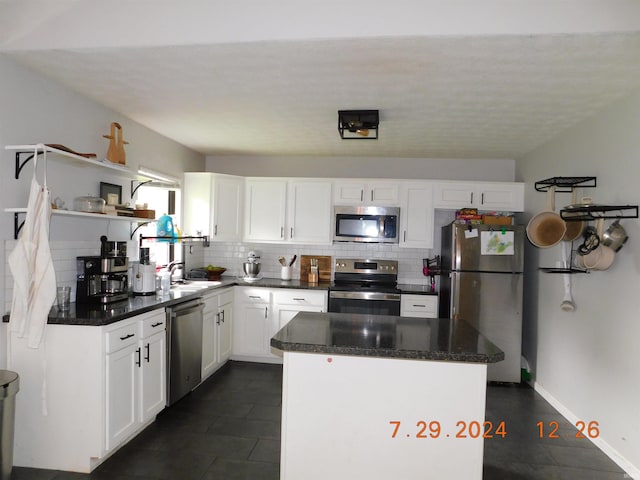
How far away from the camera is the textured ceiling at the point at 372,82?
225cm

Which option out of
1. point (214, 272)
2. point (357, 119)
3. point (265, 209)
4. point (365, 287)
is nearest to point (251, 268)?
point (214, 272)

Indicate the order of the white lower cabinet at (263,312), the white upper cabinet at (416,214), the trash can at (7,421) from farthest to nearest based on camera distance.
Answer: the white upper cabinet at (416,214)
the white lower cabinet at (263,312)
the trash can at (7,421)

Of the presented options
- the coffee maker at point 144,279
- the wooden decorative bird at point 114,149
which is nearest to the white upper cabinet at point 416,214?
the coffee maker at point 144,279

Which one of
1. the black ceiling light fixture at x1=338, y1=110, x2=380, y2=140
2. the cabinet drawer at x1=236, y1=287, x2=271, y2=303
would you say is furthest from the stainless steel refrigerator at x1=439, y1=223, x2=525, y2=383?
the cabinet drawer at x1=236, y1=287, x2=271, y2=303

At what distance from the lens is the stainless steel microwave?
4.84m

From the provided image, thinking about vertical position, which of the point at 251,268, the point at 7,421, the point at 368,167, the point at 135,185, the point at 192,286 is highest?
the point at 368,167

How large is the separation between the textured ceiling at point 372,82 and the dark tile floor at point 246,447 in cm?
240

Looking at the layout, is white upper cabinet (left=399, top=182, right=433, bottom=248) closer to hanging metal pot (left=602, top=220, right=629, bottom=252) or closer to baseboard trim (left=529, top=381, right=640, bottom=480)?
baseboard trim (left=529, top=381, right=640, bottom=480)

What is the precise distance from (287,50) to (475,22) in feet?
3.11

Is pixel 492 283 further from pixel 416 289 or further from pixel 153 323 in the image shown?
→ pixel 153 323

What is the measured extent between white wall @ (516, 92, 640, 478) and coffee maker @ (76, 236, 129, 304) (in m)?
3.48

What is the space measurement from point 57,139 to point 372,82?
2159 mm

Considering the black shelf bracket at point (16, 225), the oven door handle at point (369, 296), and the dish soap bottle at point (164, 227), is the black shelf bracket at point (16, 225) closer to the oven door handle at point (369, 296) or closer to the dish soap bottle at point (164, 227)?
the dish soap bottle at point (164, 227)

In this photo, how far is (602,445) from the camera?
2.99m
